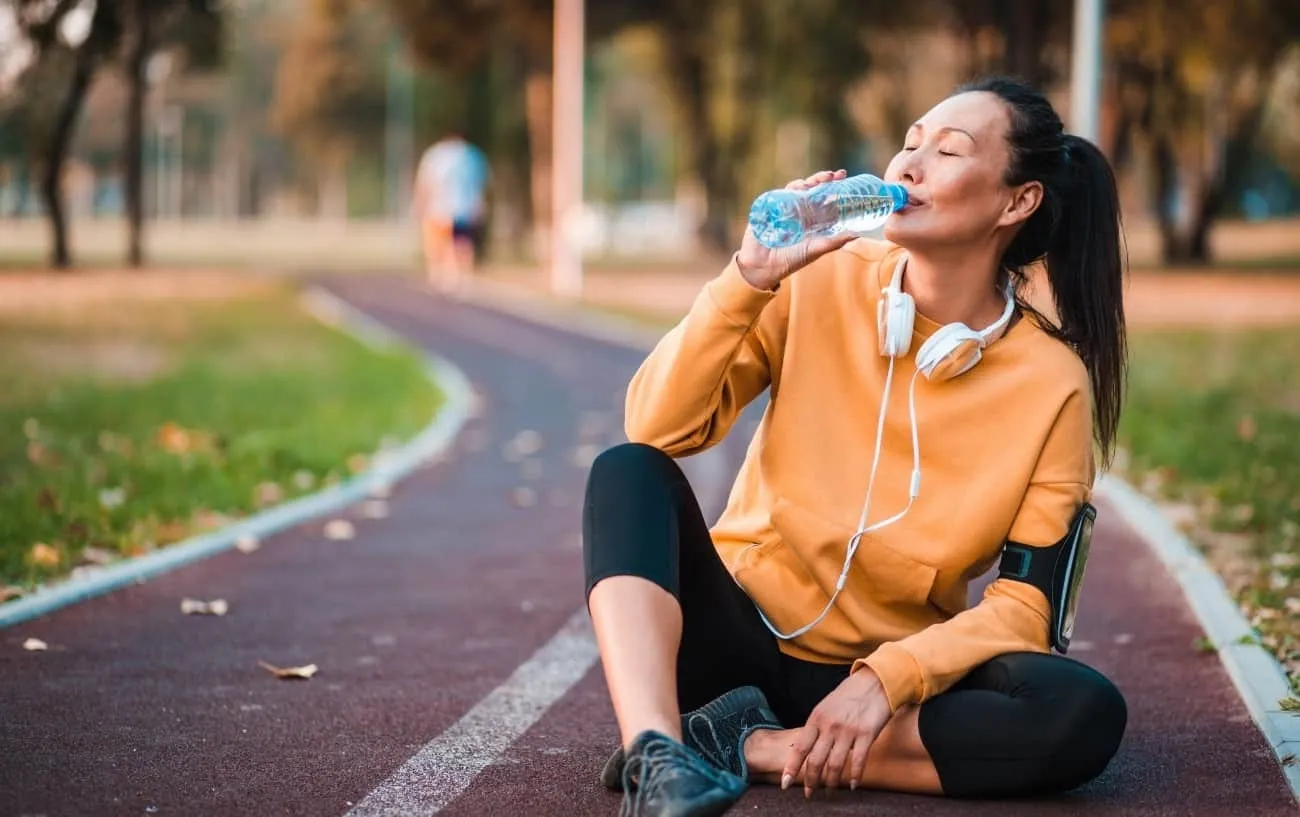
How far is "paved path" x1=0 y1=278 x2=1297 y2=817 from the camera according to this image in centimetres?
423

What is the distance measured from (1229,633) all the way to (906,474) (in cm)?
249

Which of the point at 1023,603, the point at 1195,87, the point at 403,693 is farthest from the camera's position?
the point at 1195,87

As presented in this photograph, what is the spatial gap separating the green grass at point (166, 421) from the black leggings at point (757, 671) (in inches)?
143

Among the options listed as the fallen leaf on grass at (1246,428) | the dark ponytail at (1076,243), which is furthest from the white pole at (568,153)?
the dark ponytail at (1076,243)

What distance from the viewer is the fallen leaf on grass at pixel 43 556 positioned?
7176mm

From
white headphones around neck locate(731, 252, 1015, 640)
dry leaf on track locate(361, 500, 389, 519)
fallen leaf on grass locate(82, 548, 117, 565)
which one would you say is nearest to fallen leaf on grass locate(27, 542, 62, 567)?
fallen leaf on grass locate(82, 548, 117, 565)

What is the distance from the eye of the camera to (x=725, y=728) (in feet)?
13.4

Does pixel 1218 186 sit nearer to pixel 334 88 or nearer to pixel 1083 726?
pixel 1083 726

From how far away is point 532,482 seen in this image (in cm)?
1054

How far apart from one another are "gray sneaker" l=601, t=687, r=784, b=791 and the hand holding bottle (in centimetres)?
97

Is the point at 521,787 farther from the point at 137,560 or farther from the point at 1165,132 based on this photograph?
the point at 1165,132

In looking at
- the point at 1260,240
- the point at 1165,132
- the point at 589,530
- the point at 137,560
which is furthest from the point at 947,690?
the point at 1260,240

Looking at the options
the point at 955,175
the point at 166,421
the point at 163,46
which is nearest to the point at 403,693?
the point at 955,175

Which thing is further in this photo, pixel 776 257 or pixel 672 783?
pixel 776 257
